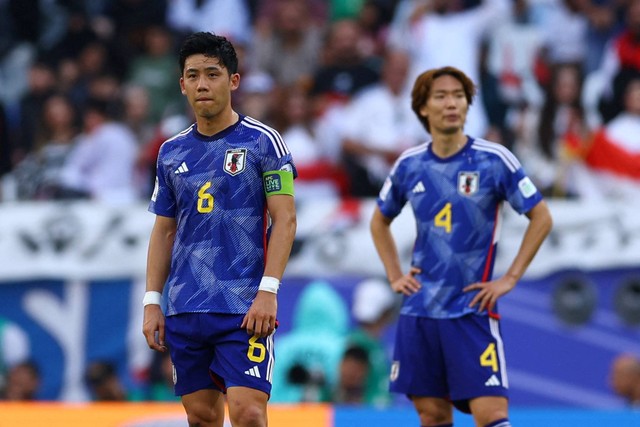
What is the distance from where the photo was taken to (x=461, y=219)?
692cm

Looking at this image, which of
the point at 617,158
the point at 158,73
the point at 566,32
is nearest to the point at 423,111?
the point at 617,158

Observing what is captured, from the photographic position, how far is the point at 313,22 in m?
13.1

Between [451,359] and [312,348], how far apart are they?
3777 mm

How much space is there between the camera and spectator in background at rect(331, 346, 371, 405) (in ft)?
33.7

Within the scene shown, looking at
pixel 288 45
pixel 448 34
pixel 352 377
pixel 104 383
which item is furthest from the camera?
pixel 288 45

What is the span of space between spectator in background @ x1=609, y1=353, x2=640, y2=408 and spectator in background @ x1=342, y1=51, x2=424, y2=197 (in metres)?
2.78

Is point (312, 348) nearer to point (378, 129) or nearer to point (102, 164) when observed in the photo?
point (378, 129)

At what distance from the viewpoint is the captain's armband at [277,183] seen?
19.0 feet

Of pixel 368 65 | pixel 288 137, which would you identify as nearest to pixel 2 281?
pixel 288 137

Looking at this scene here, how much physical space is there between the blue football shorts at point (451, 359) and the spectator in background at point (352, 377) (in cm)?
327

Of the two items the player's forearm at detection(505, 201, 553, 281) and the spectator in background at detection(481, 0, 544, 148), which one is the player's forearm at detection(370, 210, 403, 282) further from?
the spectator in background at detection(481, 0, 544, 148)

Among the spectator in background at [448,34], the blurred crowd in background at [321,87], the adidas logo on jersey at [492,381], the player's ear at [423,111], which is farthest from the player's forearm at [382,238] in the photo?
the spectator in background at [448,34]

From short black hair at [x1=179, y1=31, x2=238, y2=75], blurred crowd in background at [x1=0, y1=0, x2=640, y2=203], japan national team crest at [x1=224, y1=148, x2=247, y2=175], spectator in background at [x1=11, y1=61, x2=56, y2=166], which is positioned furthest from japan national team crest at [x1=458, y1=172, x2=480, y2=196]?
spectator in background at [x1=11, y1=61, x2=56, y2=166]

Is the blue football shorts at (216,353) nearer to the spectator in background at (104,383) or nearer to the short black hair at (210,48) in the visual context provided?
the short black hair at (210,48)
